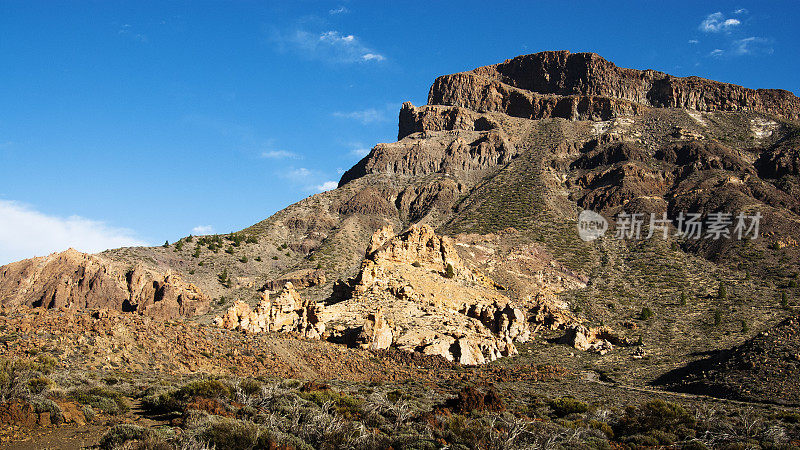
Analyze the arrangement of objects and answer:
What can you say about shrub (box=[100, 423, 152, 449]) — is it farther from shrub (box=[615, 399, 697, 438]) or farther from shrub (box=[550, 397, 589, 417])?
shrub (box=[550, 397, 589, 417])

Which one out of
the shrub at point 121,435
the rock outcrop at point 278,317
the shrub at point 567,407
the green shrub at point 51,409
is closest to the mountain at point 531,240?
the rock outcrop at point 278,317

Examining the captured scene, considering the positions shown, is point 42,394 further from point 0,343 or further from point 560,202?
point 560,202

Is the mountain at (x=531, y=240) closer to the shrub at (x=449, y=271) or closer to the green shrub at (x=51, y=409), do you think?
the shrub at (x=449, y=271)

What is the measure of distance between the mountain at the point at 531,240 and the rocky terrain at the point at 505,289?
0.35m

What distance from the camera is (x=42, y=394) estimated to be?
49.6 feet

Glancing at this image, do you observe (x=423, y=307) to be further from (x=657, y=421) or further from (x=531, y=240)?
(x=531, y=240)

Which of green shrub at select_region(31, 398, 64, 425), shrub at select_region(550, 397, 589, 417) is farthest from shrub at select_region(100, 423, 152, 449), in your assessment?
shrub at select_region(550, 397, 589, 417)

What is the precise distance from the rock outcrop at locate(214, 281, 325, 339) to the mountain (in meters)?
0.16

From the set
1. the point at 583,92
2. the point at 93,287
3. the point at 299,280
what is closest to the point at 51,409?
the point at 93,287

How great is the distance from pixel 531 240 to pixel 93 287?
58.1 m

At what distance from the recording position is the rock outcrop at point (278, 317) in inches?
1471

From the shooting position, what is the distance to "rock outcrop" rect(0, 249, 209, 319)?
5172 cm

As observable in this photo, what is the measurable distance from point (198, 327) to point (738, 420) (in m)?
27.1

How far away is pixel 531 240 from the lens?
80875mm
